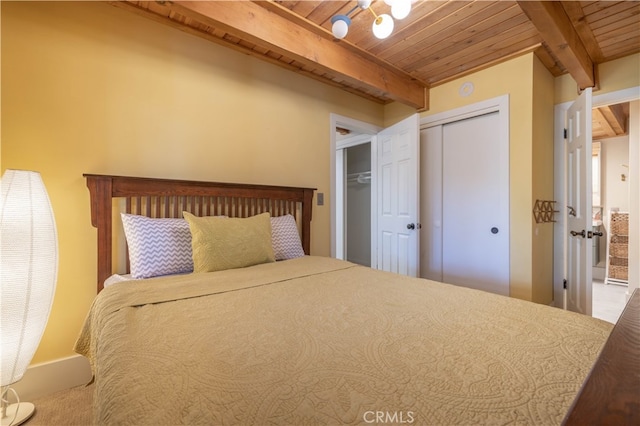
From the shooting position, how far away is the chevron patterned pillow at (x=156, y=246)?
1646 millimetres

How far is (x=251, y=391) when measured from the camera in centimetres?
60

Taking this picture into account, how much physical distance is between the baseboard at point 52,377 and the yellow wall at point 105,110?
0.19ft

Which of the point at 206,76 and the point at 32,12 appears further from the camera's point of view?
the point at 206,76

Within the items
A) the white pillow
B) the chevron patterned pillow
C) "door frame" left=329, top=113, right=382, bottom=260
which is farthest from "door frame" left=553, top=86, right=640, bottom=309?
the chevron patterned pillow

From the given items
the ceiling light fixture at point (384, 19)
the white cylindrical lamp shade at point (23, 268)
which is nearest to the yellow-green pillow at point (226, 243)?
the white cylindrical lamp shade at point (23, 268)

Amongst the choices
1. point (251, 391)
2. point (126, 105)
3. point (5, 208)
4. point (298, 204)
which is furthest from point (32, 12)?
point (251, 391)

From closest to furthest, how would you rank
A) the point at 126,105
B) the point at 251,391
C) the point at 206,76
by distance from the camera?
the point at 251,391 < the point at 126,105 < the point at 206,76

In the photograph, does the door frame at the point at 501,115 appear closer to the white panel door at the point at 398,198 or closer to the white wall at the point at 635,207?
the white panel door at the point at 398,198

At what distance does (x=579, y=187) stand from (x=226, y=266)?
298 centimetres

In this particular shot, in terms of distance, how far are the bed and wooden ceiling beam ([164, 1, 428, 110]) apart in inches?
59.7

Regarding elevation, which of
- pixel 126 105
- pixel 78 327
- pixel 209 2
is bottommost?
pixel 78 327

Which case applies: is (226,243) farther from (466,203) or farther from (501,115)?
(501,115)

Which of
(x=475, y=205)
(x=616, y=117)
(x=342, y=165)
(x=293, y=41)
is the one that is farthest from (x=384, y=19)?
(x=616, y=117)

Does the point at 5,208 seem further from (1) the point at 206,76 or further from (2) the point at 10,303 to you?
(1) the point at 206,76
